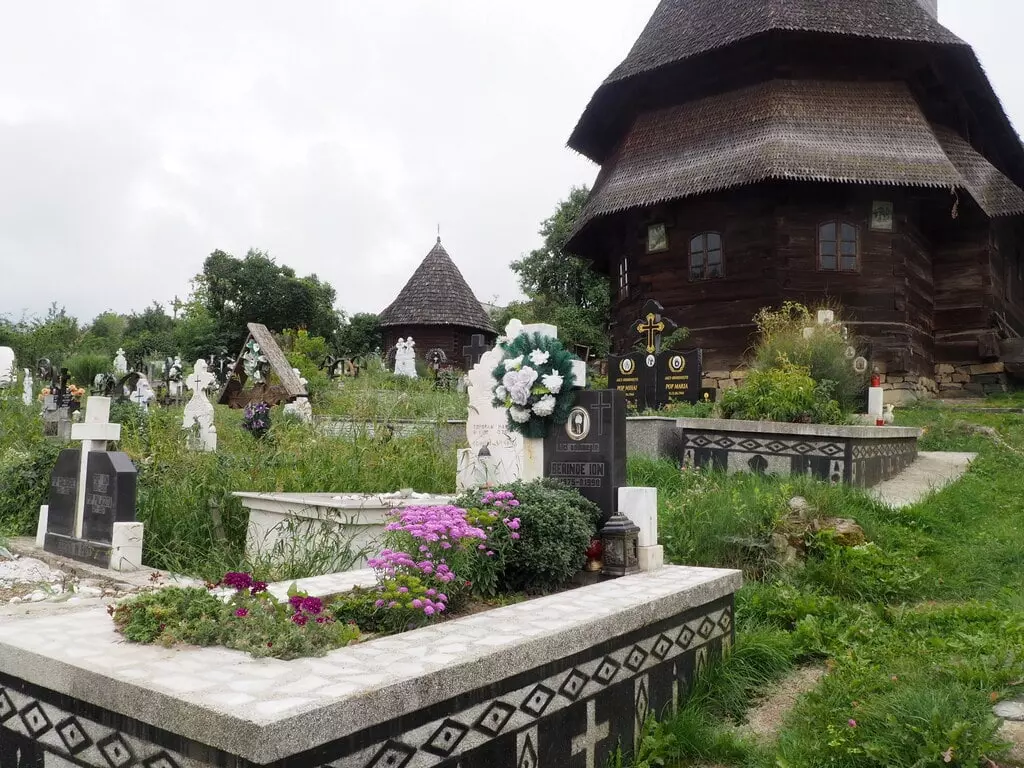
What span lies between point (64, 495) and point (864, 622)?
641cm

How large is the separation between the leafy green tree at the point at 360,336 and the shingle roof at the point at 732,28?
738 inches

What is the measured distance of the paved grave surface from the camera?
30.2 ft

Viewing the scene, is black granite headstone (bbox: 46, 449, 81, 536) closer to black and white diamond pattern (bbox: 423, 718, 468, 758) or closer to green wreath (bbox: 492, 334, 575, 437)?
green wreath (bbox: 492, 334, 575, 437)

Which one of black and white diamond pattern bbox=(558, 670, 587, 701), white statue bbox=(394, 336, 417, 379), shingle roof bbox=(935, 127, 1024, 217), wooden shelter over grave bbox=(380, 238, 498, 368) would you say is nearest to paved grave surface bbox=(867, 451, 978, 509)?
black and white diamond pattern bbox=(558, 670, 587, 701)

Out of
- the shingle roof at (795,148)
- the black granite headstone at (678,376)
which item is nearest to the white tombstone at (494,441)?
the black granite headstone at (678,376)

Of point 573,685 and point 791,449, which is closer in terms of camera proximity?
point 573,685

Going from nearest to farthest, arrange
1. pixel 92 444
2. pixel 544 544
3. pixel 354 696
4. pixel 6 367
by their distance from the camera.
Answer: pixel 354 696, pixel 544 544, pixel 92 444, pixel 6 367

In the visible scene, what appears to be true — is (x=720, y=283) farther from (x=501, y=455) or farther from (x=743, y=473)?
(x=501, y=455)

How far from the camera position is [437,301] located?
3138cm

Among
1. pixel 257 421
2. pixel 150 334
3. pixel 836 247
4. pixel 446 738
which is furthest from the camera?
pixel 150 334

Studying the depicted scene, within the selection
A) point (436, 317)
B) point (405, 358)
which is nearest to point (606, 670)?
point (405, 358)

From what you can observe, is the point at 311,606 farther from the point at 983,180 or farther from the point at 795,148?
the point at 983,180

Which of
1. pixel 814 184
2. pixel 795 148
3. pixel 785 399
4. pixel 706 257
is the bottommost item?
pixel 785 399

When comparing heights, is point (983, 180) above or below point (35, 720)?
above
